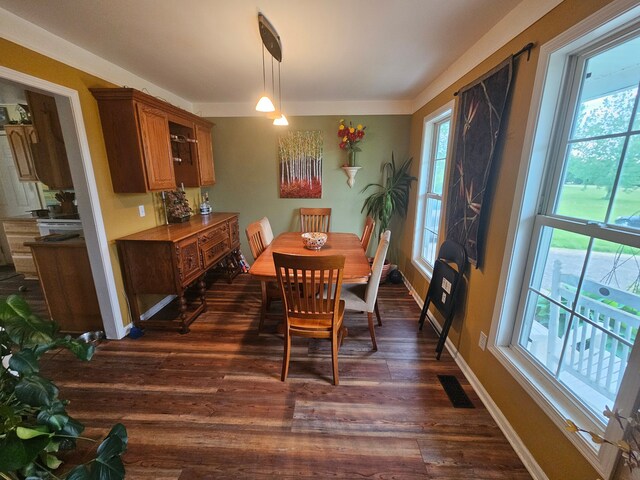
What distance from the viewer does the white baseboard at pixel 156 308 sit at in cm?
267

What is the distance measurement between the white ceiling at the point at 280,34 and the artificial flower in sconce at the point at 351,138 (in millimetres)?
646

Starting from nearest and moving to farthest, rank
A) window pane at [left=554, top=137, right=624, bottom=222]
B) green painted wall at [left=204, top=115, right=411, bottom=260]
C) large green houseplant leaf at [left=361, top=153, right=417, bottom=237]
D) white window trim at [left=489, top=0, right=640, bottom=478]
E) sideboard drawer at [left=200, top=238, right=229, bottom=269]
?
white window trim at [left=489, top=0, right=640, bottom=478] < window pane at [left=554, top=137, right=624, bottom=222] < sideboard drawer at [left=200, top=238, right=229, bottom=269] < large green houseplant leaf at [left=361, top=153, right=417, bottom=237] < green painted wall at [left=204, top=115, right=411, bottom=260]

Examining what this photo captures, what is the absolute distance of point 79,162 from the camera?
201 cm

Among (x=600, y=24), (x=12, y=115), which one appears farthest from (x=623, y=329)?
(x=12, y=115)

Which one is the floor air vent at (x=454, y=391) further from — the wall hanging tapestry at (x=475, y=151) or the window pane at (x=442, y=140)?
the window pane at (x=442, y=140)

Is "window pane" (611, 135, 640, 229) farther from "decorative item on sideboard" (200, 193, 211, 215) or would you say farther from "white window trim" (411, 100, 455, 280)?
"decorative item on sideboard" (200, 193, 211, 215)

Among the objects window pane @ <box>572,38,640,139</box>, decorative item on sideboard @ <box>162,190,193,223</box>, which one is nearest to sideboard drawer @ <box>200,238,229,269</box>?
decorative item on sideboard @ <box>162,190,193,223</box>

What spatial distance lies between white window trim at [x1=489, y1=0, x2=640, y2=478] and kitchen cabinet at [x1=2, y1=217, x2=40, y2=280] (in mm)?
5201

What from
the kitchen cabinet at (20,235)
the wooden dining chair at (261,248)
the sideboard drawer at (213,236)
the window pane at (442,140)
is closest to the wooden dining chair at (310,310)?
the wooden dining chair at (261,248)

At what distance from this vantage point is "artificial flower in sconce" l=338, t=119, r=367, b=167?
3.34 meters

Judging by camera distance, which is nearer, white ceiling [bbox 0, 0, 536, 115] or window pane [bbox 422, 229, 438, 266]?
white ceiling [bbox 0, 0, 536, 115]

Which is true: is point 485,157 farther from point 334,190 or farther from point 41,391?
point 41,391

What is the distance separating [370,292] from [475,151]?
1.32 metres

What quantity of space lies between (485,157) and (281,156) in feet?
8.66
